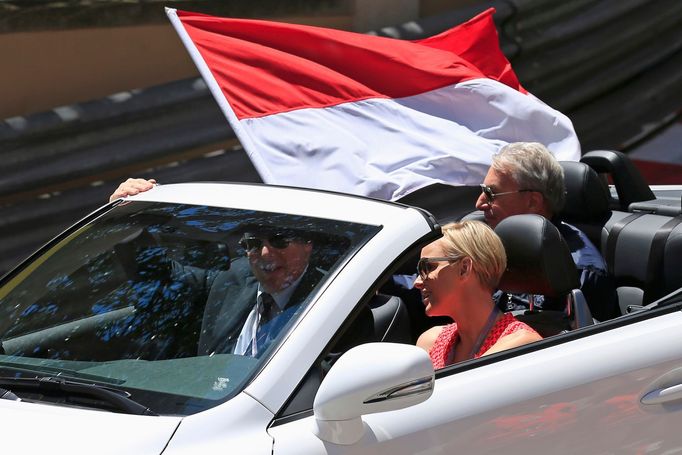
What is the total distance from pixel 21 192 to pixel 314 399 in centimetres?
447

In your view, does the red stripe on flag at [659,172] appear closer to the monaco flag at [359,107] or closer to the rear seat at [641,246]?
the monaco flag at [359,107]

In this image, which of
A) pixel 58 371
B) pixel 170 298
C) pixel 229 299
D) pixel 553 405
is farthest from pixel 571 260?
pixel 58 371

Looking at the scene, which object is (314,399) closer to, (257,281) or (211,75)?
(257,281)

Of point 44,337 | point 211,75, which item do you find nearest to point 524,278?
point 44,337

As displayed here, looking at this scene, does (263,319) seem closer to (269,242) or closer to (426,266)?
(269,242)

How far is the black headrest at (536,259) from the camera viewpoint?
360 cm

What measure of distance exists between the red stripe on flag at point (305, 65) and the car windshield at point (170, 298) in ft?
5.26

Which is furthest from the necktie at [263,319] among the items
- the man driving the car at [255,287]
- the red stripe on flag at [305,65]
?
the red stripe on flag at [305,65]

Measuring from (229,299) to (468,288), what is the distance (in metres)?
0.80

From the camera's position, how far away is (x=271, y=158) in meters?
4.62

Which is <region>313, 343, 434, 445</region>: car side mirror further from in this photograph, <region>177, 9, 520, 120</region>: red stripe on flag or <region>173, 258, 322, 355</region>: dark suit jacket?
<region>177, 9, 520, 120</region>: red stripe on flag

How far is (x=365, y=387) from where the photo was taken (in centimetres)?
250

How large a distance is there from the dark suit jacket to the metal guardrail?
3.80m

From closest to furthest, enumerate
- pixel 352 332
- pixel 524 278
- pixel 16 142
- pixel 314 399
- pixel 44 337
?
pixel 314 399, pixel 352 332, pixel 44 337, pixel 524 278, pixel 16 142
